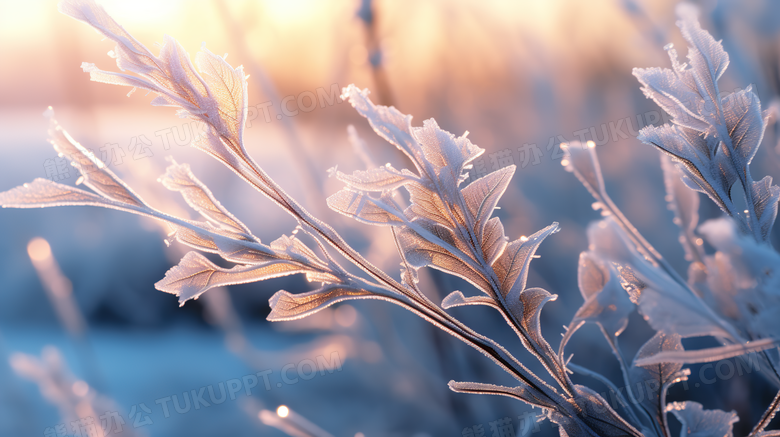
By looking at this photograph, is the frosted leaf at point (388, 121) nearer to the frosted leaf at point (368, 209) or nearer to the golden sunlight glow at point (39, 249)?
the frosted leaf at point (368, 209)

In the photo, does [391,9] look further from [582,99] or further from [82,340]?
[82,340]

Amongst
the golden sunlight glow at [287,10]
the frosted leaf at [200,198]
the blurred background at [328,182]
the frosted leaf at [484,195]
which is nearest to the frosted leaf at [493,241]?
the frosted leaf at [484,195]

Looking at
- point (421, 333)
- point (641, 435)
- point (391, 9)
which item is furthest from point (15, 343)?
point (641, 435)

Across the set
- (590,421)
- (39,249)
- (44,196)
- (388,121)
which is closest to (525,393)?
(590,421)

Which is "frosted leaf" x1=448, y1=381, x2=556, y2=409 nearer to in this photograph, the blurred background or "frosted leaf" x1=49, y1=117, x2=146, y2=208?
"frosted leaf" x1=49, y1=117, x2=146, y2=208

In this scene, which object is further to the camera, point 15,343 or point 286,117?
point 15,343

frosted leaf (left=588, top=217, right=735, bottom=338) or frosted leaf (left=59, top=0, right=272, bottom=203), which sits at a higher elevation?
frosted leaf (left=59, top=0, right=272, bottom=203)

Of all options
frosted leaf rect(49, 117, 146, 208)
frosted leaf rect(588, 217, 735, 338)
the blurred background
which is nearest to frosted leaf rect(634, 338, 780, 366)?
frosted leaf rect(588, 217, 735, 338)
